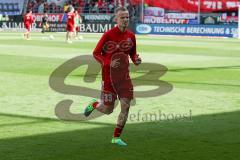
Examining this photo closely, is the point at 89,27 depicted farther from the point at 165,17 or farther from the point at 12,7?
the point at 12,7

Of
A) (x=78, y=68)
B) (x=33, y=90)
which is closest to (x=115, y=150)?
(x=33, y=90)

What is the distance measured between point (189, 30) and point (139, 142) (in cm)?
4183

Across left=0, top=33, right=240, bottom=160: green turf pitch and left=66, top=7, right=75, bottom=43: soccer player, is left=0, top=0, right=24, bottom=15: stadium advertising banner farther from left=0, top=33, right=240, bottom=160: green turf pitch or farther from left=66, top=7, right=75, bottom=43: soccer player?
left=0, top=33, right=240, bottom=160: green turf pitch

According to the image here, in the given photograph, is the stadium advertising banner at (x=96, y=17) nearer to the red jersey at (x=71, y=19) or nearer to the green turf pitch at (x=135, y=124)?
the red jersey at (x=71, y=19)

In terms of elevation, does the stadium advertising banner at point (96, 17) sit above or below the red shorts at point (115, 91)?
below

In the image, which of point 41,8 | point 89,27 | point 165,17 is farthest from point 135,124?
point 41,8

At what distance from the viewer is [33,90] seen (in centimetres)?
1645

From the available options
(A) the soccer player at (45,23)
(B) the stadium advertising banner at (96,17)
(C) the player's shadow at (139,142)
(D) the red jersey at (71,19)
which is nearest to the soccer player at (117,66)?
(C) the player's shadow at (139,142)

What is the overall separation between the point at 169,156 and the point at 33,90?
775cm

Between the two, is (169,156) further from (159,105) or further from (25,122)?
(159,105)

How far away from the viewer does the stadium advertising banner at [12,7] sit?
6481 cm

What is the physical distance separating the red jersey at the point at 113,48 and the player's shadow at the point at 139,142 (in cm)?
108

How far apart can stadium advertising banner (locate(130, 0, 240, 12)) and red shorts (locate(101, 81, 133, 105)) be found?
135 ft

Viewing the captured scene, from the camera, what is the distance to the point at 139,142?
33.7 ft
